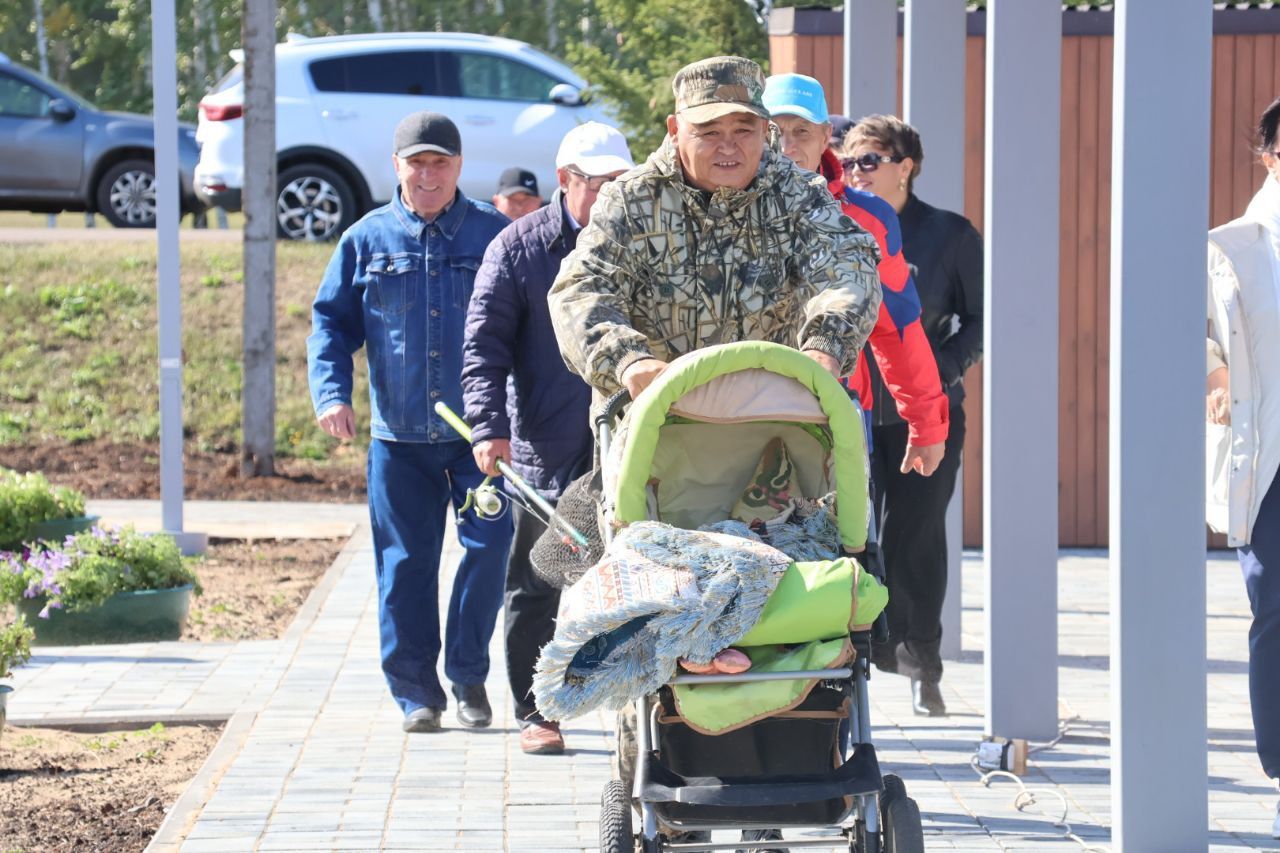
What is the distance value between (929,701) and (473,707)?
5.56ft

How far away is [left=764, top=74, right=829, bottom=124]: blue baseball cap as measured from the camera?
6543mm

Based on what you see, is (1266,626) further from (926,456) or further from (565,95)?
(565,95)

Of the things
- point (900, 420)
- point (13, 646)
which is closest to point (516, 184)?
point (900, 420)

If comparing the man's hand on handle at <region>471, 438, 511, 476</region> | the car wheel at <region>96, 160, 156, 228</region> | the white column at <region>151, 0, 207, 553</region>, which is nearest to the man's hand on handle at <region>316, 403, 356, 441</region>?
the man's hand on handle at <region>471, 438, 511, 476</region>

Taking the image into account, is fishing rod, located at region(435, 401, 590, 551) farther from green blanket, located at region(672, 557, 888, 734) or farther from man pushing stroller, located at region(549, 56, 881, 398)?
green blanket, located at region(672, 557, 888, 734)

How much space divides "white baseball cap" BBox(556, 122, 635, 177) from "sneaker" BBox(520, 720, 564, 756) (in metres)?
1.87

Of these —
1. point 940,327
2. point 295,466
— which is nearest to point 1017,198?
point 940,327

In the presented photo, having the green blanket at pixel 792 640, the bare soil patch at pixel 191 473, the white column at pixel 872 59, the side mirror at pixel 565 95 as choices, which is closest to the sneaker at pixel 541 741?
the green blanket at pixel 792 640

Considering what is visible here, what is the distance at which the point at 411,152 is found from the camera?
7227mm

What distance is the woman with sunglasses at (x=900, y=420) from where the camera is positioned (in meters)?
7.52

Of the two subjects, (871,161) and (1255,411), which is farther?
(871,161)

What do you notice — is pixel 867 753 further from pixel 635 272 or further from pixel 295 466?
pixel 295 466

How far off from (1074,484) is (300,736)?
637cm

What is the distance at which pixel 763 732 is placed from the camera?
425 centimetres
